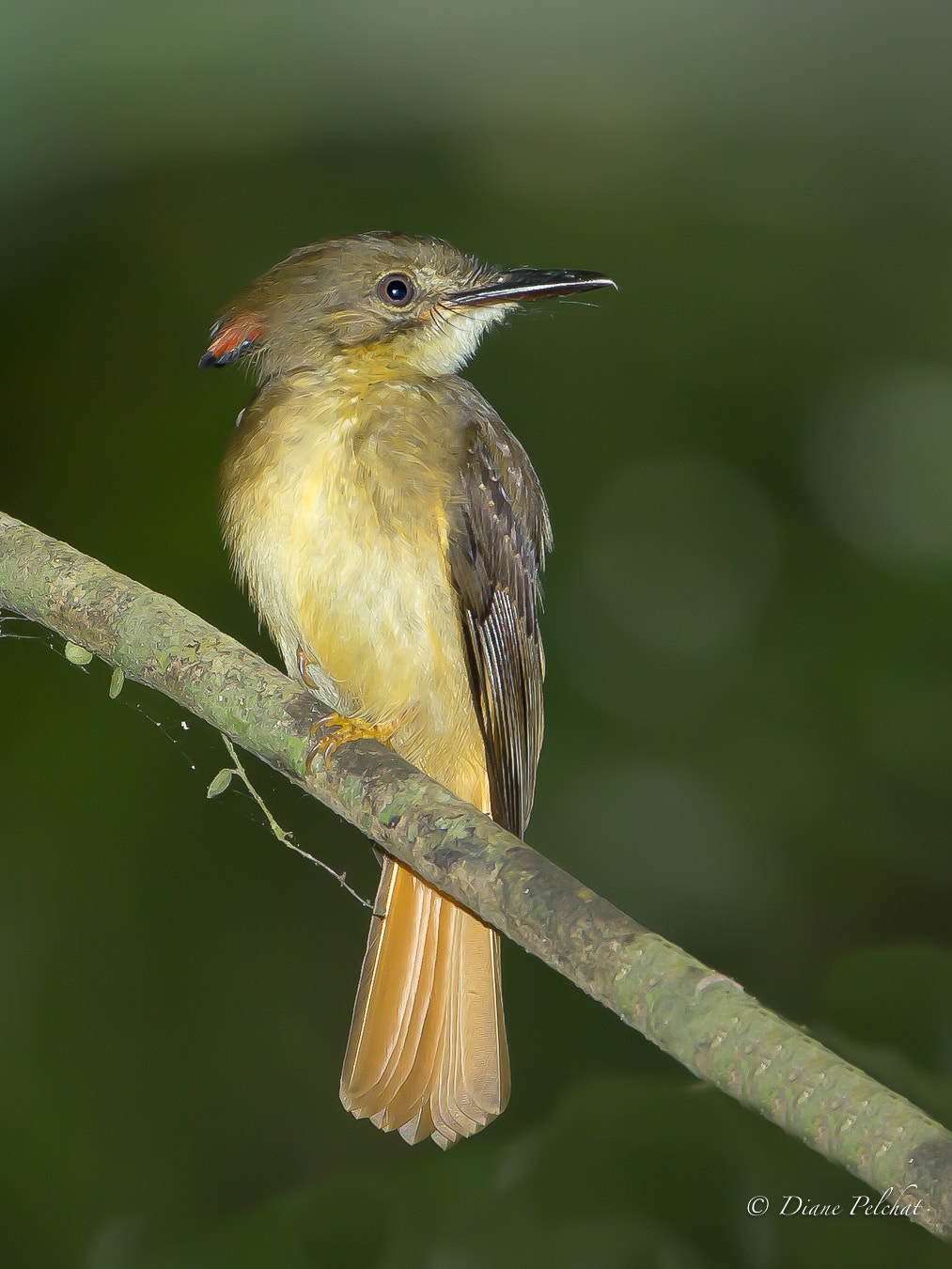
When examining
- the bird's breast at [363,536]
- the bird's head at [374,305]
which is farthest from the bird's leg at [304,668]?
the bird's head at [374,305]

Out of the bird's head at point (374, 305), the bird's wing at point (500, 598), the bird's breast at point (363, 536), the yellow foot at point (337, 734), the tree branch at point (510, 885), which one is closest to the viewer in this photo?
the tree branch at point (510, 885)

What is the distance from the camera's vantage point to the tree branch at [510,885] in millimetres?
1459

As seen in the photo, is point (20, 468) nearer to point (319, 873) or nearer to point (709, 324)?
point (319, 873)

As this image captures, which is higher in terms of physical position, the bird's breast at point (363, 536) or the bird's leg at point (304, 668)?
the bird's breast at point (363, 536)

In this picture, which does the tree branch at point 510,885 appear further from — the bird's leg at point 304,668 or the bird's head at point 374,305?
the bird's head at point 374,305

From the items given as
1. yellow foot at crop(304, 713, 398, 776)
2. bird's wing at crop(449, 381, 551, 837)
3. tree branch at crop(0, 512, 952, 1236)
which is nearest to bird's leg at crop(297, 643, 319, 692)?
yellow foot at crop(304, 713, 398, 776)

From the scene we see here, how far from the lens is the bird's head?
9.64ft

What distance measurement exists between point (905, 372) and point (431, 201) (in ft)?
5.34

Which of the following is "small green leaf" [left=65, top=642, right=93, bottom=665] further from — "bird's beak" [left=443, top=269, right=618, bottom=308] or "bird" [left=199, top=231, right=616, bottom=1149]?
"bird's beak" [left=443, top=269, right=618, bottom=308]

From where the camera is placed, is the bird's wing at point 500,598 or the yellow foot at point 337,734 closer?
the yellow foot at point 337,734

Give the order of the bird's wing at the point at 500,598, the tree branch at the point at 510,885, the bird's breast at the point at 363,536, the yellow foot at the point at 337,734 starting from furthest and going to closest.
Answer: the bird's wing at the point at 500,598
the bird's breast at the point at 363,536
the yellow foot at the point at 337,734
the tree branch at the point at 510,885

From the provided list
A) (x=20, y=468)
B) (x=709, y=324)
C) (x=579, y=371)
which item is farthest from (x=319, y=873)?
(x=709, y=324)

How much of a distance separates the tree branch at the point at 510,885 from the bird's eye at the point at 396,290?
0.98 metres

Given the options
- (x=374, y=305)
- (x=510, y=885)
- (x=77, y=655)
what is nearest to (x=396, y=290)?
(x=374, y=305)
